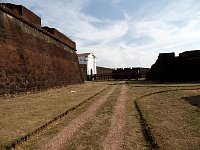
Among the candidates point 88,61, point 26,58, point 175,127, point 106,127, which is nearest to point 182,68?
point 26,58

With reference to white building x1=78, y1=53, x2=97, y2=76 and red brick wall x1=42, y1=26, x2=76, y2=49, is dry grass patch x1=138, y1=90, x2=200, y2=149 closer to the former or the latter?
red brick wall x1=42, y1=26, x2=76, y2=49

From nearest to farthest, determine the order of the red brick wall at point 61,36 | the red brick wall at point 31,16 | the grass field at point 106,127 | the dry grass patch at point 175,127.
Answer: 1. the dry grass patch at point 175,127
2. the grass field at point 106,127
3. the red brick wall at point 31,16
4. the red brick wall at point 61,36

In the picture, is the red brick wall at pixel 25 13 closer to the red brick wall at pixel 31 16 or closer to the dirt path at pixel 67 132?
the red brick wall at pixel 31 16

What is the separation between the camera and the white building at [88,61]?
172 ft

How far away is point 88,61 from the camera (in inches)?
2104

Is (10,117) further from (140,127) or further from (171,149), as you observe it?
(171,149)

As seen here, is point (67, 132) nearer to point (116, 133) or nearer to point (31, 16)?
point (116, 133)

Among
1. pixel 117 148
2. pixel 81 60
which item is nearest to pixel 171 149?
pixel 117 148

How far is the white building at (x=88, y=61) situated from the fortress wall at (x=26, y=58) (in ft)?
99.4

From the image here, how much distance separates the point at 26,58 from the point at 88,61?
129 ft

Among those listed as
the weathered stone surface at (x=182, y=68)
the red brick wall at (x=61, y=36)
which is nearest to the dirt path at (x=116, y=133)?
the red brick wall at (x=61, y=36)

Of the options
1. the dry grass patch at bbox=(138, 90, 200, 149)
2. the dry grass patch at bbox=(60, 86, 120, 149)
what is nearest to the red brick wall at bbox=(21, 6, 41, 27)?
the dry grass patch at bbox=(60, 86, 120, 149)

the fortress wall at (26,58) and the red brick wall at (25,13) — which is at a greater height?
the red brick wall at (25,13)

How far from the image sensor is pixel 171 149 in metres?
4.16
